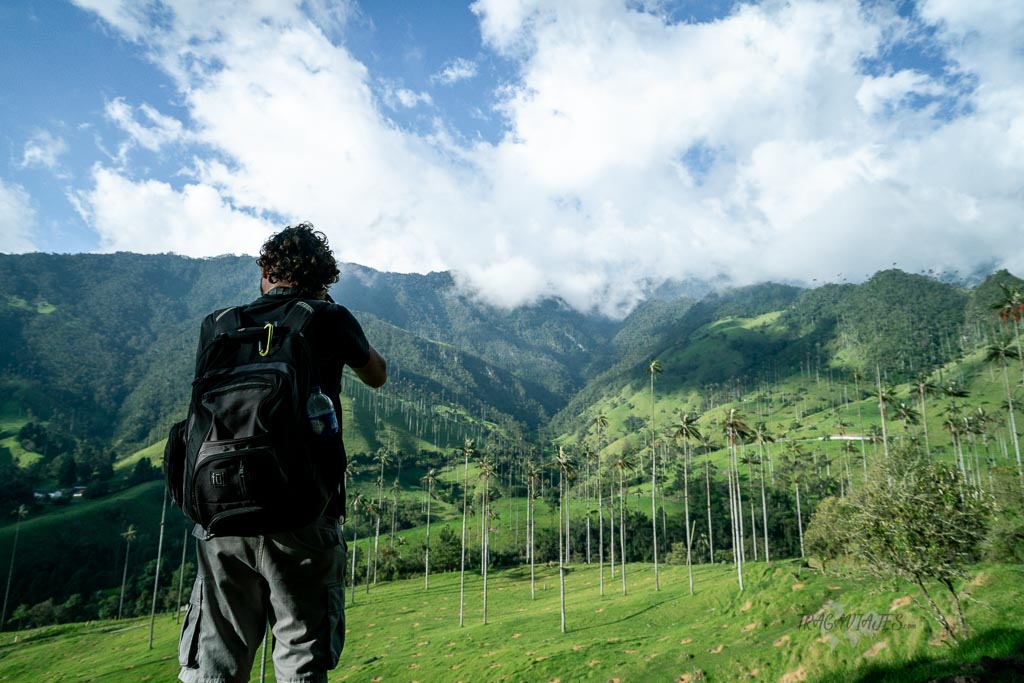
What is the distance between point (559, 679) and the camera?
115ft

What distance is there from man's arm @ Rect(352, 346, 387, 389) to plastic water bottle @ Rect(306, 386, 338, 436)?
0.56 meters

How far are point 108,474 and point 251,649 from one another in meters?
210

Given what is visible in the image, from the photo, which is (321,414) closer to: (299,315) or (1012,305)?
(299,315)

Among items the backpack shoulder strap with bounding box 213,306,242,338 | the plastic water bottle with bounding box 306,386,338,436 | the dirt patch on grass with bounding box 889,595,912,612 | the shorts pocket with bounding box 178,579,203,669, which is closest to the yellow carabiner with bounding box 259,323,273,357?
the backpack shoulder strap with bounding box 213,306,242,338

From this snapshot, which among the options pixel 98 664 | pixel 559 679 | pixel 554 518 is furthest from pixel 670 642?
pixel 554 518

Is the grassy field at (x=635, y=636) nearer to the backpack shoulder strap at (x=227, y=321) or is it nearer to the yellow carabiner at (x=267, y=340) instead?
the yellow carabiner at (x=267, y=340)

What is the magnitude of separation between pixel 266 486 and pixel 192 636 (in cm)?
126

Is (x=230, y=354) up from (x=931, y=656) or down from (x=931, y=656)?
up

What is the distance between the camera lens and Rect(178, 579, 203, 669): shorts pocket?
9.84 feet

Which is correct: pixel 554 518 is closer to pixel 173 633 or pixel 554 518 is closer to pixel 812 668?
pixel 173 633

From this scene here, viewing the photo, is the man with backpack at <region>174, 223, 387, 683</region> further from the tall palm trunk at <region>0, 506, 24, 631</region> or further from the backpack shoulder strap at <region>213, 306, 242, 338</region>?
the tall palm trunk at <region>0, 506, 24, 631</region>

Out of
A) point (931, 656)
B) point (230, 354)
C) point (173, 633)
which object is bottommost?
point (173, 633)

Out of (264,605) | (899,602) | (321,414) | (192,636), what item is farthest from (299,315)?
(899,602)

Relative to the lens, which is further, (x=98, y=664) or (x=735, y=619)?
(x=98, y=664)
